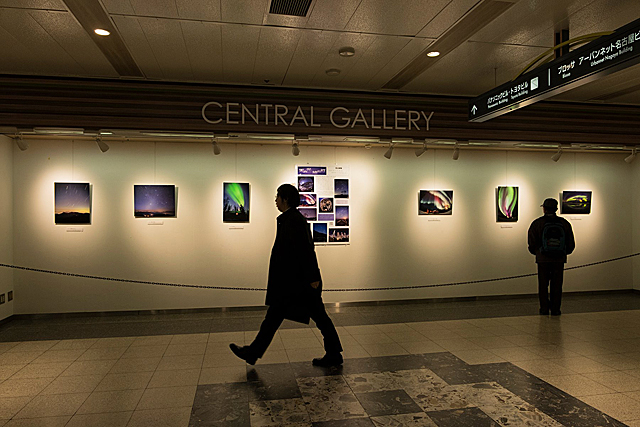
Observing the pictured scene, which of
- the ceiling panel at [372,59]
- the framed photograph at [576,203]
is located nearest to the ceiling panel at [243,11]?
the ceiling panel at [372,59]

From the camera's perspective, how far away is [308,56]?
5746 millimetres

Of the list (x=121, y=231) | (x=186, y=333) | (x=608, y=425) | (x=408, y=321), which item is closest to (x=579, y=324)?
(x=408, y=321)

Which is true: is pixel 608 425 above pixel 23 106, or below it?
below

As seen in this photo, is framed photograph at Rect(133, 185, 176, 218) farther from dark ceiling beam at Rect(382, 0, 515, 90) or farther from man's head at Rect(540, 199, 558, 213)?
man's head at Rect(540, 199, 558, 213)

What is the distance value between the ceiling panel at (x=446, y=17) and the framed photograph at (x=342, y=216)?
3874 mm

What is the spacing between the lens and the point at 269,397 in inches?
163

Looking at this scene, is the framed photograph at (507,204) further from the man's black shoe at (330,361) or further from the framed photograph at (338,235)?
the man's black shoe at (330,361)

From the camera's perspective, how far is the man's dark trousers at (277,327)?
481 cm

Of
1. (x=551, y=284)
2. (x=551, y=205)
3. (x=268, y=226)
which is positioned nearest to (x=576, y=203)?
(x=551, y=205)

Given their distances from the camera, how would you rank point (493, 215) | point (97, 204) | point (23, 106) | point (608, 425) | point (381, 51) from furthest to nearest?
point (493, 215) → point (97, 204) → point (23, 106) → point (381, 51) → point (608, 425)

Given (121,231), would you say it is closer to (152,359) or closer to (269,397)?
(152,359)

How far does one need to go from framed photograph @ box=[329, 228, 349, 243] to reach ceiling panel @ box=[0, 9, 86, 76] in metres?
4.54

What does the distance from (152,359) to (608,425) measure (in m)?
4.40

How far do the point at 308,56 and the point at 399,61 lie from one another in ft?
3.76
